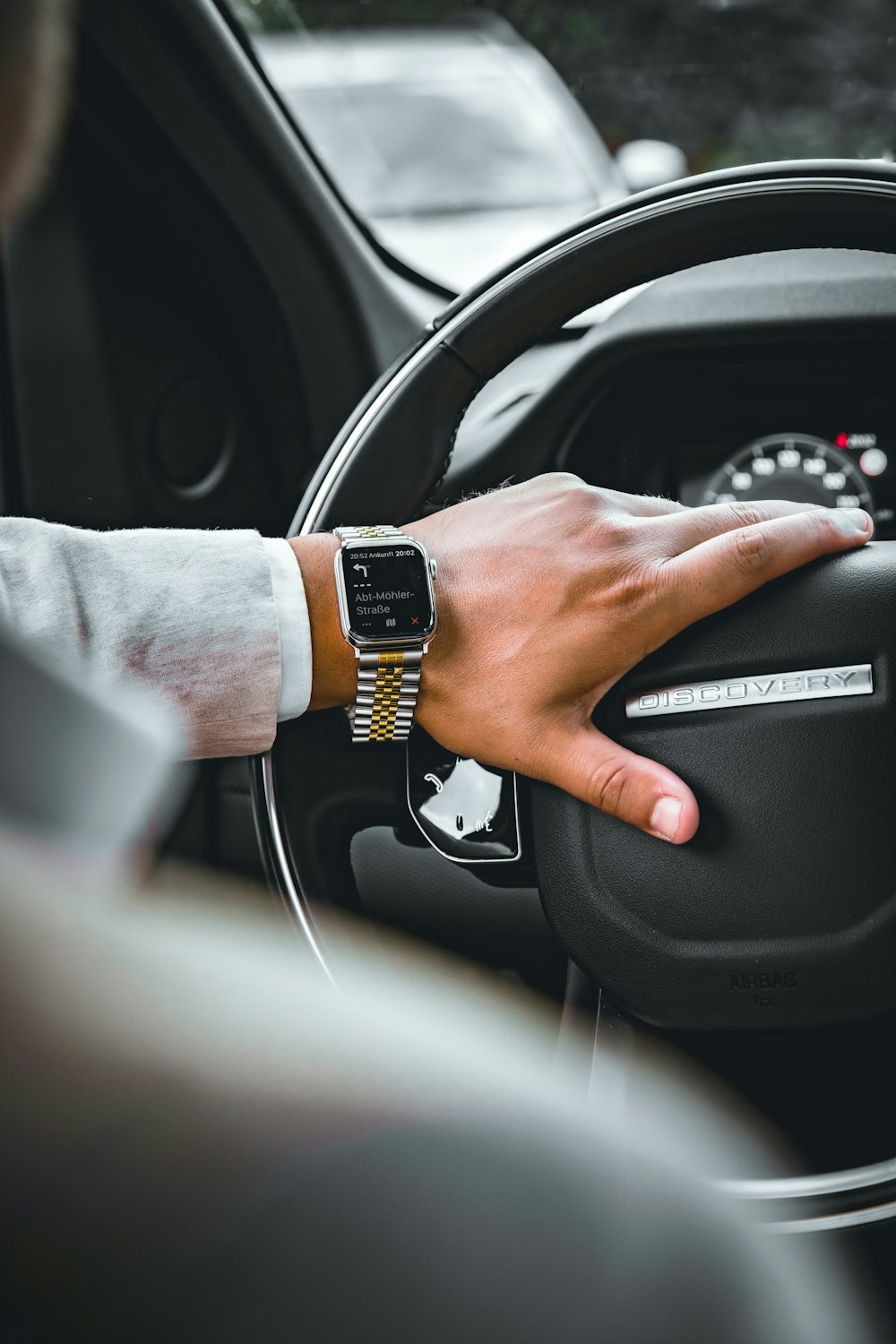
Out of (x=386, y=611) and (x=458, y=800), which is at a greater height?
(x=386, y=611)

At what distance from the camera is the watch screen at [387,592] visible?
880 mm

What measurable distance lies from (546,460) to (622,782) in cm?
40

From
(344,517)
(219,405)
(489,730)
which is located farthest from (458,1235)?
(219,405)

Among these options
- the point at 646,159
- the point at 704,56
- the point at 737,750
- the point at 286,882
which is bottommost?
the point at 286,882

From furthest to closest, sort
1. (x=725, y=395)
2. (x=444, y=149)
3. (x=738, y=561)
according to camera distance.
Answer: (x=444, y=149)
(x=725, y=395)
(x=738, y=561)

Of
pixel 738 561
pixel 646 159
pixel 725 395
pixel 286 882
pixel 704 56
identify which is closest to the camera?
pixel 738 561

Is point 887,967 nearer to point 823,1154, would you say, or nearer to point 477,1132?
point 823,1154

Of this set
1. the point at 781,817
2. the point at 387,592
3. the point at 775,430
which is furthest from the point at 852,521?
the point at 775,430

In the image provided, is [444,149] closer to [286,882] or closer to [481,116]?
[481,116]

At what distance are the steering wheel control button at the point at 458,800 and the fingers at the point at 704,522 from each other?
21 cm

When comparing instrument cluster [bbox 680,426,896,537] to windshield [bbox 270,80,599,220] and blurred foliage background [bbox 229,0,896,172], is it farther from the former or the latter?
windshield [bbox 270,80,599,220]

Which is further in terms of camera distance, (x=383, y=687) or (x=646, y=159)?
(x=646, y=159)

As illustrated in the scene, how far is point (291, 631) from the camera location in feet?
2.99

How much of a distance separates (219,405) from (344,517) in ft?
2.16
